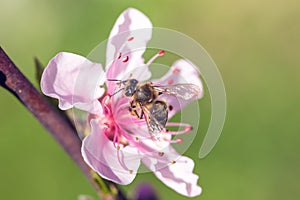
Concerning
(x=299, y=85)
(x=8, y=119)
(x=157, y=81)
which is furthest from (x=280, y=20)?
(x=157, y=81)

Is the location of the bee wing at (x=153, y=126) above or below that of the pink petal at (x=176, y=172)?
above

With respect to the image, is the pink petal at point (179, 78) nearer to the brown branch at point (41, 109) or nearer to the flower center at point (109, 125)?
the flower center at point (109, 125)

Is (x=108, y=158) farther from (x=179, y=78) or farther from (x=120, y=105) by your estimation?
(x=179, y=78)

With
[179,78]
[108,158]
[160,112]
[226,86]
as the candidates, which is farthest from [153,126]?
[226,86]

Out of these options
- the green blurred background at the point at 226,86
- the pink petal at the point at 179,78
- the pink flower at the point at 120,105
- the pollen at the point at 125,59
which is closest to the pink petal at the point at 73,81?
the pink flower at the point at 120,105

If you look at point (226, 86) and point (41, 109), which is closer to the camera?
point (41, 109)

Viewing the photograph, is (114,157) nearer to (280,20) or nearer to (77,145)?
(77,145)

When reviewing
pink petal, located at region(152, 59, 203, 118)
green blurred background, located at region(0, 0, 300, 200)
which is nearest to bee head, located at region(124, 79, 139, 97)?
pink petal, located at region(152, 59, 203, 118)
